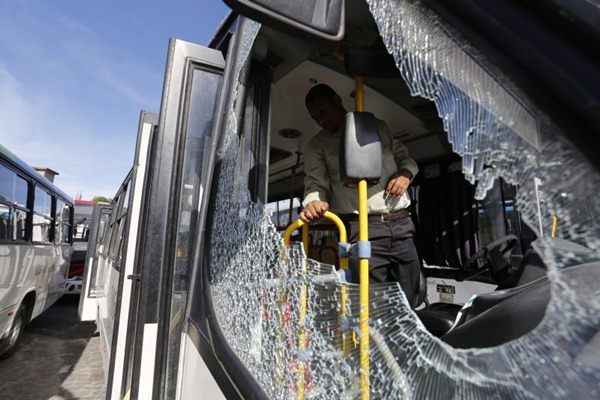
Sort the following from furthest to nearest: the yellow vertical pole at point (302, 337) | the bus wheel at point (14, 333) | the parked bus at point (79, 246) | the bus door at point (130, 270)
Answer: the parked bus at point (79, 246)
the bus wheel at point (14, 333)
the bus door at point (130, 270)
the yellow vertical pole at point (302, 337)

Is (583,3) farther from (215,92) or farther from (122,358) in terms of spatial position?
(122,358)

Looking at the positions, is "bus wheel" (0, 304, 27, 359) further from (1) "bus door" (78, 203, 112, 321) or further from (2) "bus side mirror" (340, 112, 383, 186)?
(2) "bus side mirror" (340, 112, 383, 186)

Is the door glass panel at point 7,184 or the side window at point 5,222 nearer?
the side window at point 5,222

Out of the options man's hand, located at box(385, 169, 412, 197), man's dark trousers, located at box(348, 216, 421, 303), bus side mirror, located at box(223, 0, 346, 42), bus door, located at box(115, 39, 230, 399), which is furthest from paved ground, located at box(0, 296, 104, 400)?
bus side mirror, located at box(223, 0, 346, 42)

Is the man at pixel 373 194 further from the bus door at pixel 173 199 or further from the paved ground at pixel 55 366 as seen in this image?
the paved ground at pixel 55 366

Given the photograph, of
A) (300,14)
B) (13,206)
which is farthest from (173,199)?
(13,206)

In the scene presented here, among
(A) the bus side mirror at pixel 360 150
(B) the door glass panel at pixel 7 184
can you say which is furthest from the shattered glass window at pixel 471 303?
(B) the door glass panel at pixel 7 184

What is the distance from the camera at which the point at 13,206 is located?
4.57 m

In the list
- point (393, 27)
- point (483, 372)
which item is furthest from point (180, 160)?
point (483, 372)

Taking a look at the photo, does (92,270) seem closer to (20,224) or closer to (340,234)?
(20,224)

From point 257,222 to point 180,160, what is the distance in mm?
617

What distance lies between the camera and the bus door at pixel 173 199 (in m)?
1.44

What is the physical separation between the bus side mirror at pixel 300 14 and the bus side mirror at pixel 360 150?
12.6 inches

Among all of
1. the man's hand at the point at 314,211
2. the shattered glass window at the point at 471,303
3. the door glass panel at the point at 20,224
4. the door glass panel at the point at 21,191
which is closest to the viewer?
the shattered glass window at the point at 471,303
